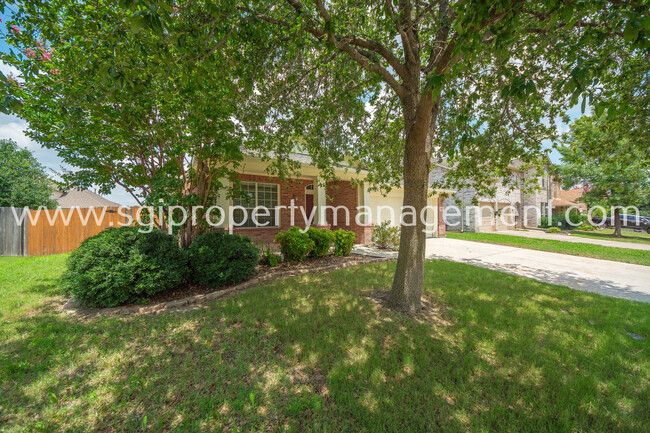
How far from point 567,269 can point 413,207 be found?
269 inches

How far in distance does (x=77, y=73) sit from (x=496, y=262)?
36.1 feet

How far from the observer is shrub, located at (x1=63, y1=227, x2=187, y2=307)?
13.4ft

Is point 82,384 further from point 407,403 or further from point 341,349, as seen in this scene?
point 407,403

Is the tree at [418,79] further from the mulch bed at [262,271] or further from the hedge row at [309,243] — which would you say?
the mulch bed at [262,271]

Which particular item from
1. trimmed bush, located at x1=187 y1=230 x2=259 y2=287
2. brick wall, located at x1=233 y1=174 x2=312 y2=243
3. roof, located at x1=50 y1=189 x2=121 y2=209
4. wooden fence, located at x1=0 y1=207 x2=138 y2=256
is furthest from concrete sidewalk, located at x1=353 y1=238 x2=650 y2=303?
roof, located at x1=50 y1=189 x2=121 y2=209

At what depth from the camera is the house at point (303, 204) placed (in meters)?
8.73

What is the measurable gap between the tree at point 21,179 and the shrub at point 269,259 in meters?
15.6

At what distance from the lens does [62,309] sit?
418cm

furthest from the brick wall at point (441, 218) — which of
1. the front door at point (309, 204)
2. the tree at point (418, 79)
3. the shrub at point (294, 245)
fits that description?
the shrub at point (294, 245)

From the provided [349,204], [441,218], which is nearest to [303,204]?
[349,204]

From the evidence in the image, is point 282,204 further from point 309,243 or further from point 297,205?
point 309,243

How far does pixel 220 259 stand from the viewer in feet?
16.2

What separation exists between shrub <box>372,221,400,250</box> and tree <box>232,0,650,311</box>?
3.88 metres

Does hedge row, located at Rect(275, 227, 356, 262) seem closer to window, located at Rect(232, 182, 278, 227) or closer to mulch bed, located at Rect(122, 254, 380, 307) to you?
mulch bed, located at Rect(122, 254, 380, 307)
